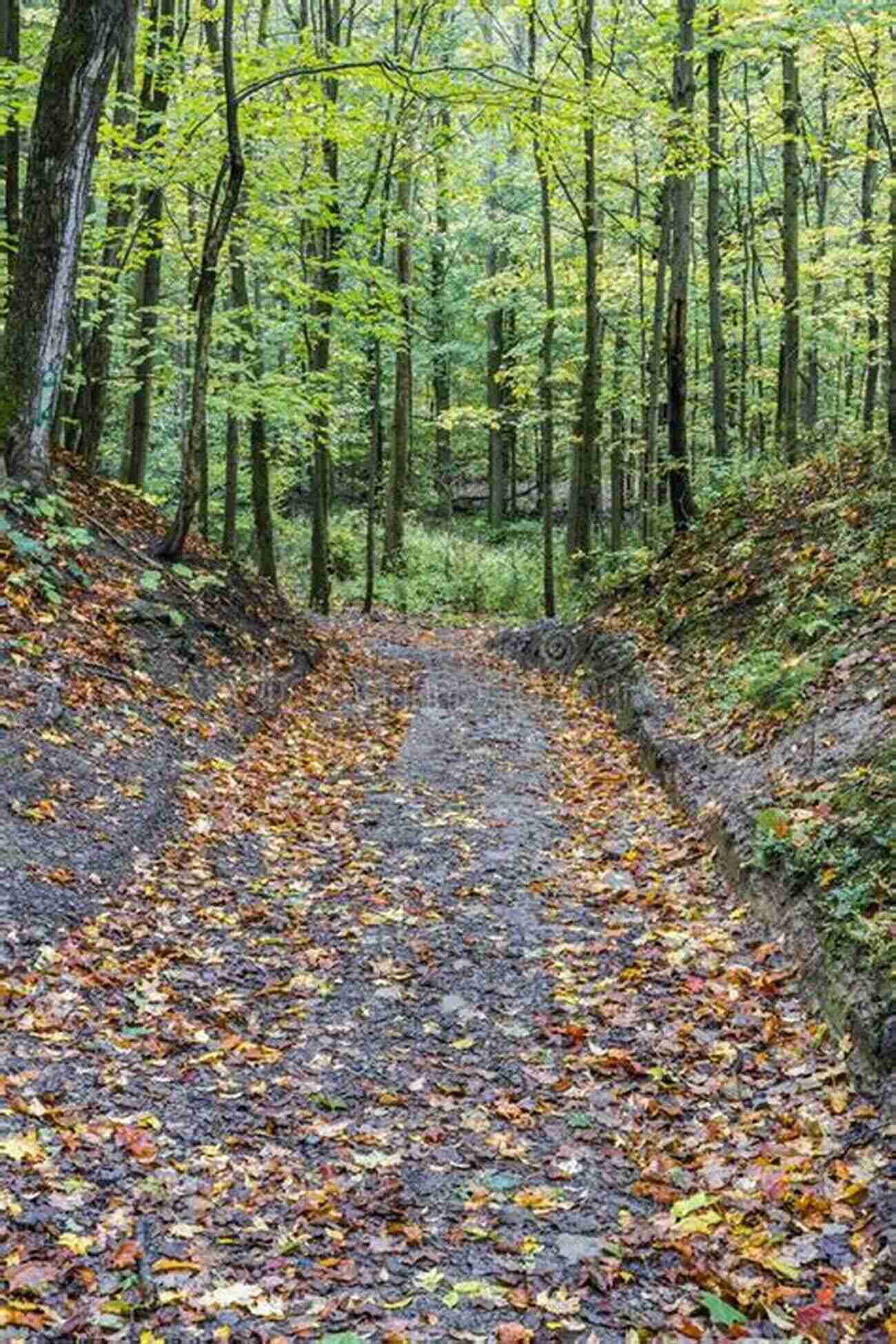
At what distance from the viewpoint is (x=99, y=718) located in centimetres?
844

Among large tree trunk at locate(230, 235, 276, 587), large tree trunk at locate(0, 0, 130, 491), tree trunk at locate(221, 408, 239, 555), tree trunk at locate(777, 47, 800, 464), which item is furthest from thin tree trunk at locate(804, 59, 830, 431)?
large tree trunk at locate(0, 0, 130, 491)

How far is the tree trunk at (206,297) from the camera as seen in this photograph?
11.0 metres

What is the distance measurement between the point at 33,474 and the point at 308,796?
4.09 m

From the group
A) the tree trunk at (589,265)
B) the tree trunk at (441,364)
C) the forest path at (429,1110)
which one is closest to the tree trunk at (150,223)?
the tree trunk at (589,265)

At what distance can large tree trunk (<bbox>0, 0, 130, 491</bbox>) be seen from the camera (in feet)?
30.3

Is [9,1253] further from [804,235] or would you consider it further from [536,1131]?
[804,235]

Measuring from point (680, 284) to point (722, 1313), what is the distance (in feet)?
42.7

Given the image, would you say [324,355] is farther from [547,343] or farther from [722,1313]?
[722,1313]

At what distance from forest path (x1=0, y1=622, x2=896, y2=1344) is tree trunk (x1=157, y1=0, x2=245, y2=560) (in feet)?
16.5

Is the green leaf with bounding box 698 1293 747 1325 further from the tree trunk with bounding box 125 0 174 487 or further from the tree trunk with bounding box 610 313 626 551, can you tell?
the tree trunk with bounding box 610 313 626 551

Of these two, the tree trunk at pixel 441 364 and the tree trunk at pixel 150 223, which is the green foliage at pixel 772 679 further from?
the tree trunk at pixel 441 364

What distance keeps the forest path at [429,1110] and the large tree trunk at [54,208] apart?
14.5ft

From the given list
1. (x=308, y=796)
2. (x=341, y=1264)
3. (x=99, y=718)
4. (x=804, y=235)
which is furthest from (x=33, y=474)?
(x=804, y=235)

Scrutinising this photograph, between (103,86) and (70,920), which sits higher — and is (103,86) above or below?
above
